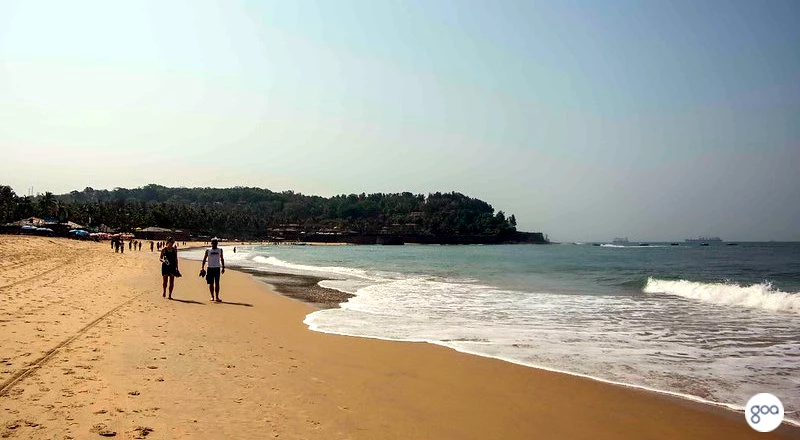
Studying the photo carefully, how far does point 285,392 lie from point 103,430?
2128 millimetres

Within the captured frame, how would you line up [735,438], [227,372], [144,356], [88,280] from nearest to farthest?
[735,438] < [227,372] < [144,356] < [88,280]

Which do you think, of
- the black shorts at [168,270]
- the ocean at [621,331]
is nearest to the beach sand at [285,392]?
the ocean at [621,331]

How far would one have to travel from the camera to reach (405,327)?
12594 millimetres

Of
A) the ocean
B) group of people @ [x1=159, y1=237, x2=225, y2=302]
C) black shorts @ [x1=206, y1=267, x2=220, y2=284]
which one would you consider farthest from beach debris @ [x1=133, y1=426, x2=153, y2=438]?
black shorts @ [x1=206, y1=267, x2=220, y2=284]

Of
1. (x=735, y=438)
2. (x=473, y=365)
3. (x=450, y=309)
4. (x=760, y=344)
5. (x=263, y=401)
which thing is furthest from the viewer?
(x=450, y=309)

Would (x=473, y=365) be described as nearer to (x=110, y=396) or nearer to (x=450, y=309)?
(x=110, y=396)

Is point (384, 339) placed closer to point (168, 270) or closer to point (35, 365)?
point (35, 365)

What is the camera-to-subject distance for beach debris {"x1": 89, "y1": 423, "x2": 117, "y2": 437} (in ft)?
15.3

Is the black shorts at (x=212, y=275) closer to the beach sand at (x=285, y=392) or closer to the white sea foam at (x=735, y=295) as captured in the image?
the beach sand at (x=285, y=392)

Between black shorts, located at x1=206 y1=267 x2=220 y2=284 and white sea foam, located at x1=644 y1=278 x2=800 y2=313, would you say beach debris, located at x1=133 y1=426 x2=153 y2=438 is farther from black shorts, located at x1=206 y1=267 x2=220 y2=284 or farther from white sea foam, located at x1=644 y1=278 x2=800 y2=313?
white sea foam, located at x1=644 y1=278 x2=800 y2=313

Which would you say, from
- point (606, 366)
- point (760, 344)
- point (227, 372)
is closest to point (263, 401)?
point (227, 372)

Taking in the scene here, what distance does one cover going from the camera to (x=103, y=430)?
4.72 m

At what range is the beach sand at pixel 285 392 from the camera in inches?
204

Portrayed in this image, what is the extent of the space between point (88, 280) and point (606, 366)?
1836cm
